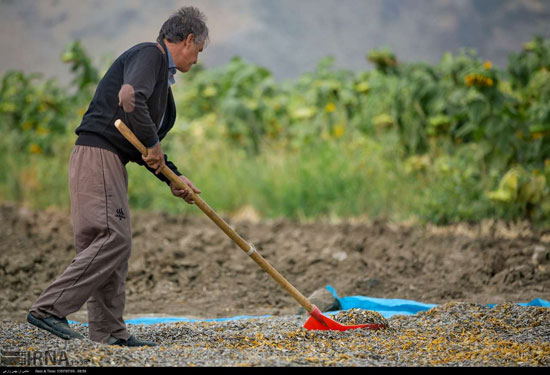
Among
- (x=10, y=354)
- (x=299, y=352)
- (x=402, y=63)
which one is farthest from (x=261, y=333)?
(x=402, y=63)

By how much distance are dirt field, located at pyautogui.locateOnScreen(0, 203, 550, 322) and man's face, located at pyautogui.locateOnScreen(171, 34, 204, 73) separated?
2.12 metres

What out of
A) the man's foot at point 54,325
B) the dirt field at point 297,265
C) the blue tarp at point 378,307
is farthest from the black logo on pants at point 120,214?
the dirt field at point 297,265

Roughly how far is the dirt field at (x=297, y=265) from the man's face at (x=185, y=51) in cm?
212

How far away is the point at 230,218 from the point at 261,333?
4.29 meters

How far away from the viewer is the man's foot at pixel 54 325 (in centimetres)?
294

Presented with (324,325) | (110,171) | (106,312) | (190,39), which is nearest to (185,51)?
(190,39)

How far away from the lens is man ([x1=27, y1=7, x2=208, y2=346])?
296 cm

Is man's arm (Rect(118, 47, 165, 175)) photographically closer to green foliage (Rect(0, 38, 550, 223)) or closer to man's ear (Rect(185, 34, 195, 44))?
man's ear (Rect(185, 34, 195, 44))

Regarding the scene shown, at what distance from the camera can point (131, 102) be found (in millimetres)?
2902

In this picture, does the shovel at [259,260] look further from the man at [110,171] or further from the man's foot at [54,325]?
the man's foot at [54,325]

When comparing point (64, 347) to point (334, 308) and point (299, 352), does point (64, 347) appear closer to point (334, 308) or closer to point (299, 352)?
point (299, 352)

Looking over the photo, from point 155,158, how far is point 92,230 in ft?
1.46

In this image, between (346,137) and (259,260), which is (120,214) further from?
(346,137)

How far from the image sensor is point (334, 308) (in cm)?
429
